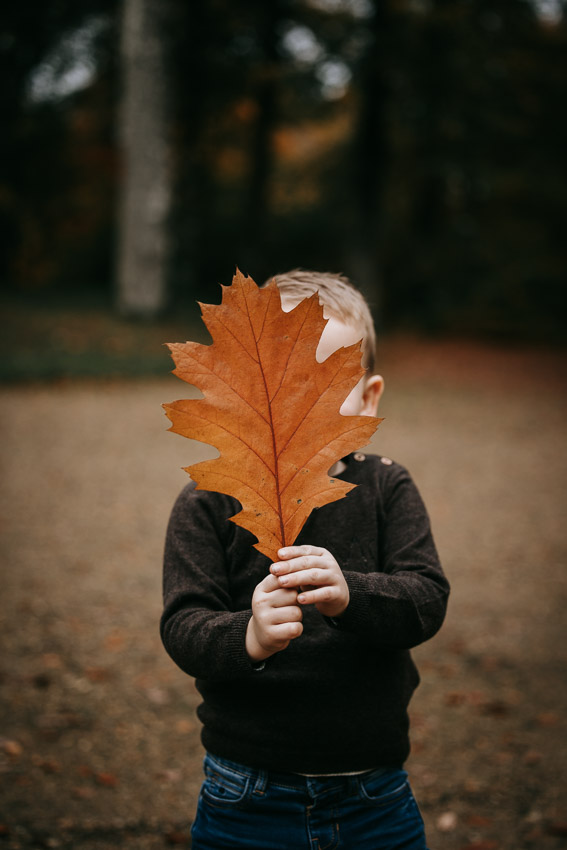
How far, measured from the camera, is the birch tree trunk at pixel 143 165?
1137cm

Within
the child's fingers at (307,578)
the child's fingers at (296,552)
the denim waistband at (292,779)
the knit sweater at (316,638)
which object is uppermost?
the child's fingers at (296,552)

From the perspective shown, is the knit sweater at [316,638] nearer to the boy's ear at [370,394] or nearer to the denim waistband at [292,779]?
the denim waistband at [292,779]

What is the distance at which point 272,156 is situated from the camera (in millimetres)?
16297

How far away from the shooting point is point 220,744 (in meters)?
1.38

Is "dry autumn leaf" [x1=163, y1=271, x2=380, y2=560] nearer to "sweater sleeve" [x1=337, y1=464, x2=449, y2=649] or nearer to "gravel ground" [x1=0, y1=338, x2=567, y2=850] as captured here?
"sweater sleeve" [x1=337, y1=464, x2=449, y2=649]

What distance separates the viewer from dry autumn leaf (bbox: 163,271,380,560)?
3.05 feet

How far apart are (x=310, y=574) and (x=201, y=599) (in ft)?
1.26

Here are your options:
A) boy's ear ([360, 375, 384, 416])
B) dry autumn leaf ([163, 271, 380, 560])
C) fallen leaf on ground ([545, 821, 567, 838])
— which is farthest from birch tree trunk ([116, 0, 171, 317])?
dry autumn leaf ([163, 271, 380, 560])

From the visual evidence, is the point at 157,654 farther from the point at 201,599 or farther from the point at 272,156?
the point at 272,156

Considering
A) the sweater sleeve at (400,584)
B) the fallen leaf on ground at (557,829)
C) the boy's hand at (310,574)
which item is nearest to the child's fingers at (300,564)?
the boy's hand at (310,574)

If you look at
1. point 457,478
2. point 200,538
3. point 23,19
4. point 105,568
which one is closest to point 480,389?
point 457,478

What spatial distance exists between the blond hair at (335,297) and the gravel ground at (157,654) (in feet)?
5.53

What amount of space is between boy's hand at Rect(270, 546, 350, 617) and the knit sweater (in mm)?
172

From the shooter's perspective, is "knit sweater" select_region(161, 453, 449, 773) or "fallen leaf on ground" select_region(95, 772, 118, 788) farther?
"fallen leaf on ground" select_region(95, 772, 118, 788)
